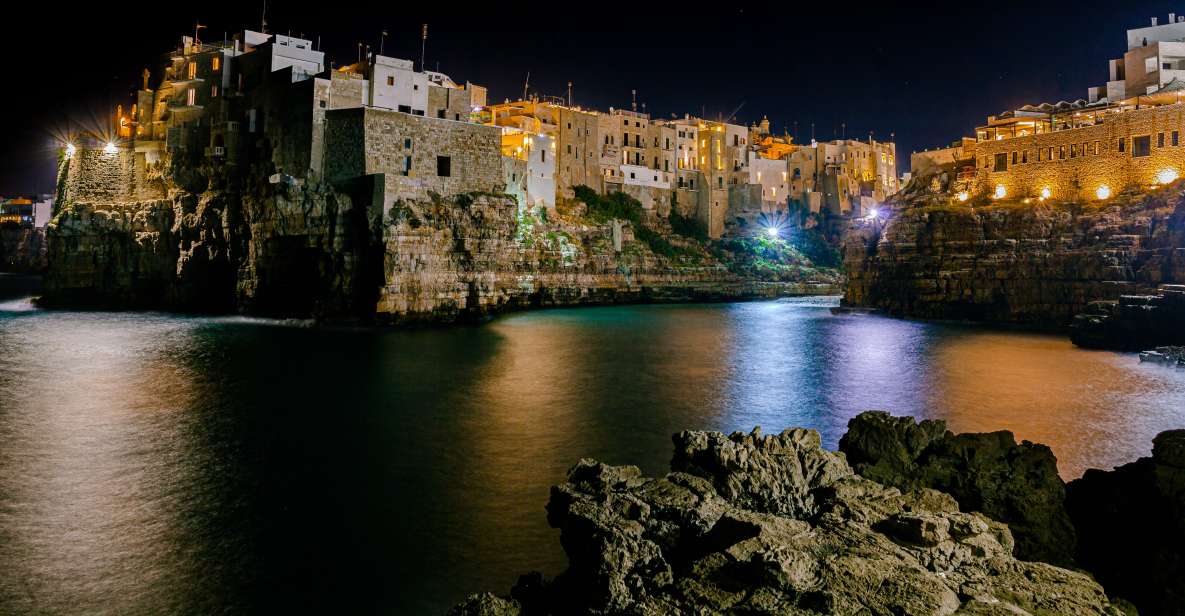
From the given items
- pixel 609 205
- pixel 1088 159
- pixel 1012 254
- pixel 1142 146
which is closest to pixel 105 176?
pixel 609 205

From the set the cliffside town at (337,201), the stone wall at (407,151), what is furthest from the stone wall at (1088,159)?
the stone wall at (407,151)

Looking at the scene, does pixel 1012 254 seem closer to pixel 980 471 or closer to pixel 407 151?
pixel 407 151

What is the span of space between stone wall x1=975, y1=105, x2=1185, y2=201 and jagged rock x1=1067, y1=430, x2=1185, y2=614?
1324 inches

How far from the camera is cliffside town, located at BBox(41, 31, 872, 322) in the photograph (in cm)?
3453

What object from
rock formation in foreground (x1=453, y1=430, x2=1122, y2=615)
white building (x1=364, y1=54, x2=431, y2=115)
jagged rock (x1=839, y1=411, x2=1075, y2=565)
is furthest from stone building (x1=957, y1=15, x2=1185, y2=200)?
rock formation in foreground (x1=453, y1=430, x2=1122, y2=615)

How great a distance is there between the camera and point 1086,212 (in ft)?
113

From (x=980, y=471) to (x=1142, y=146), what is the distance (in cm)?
3537

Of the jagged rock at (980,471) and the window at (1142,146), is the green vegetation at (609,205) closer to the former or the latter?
the window at (1142,146)

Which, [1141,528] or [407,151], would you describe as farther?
[407,151]

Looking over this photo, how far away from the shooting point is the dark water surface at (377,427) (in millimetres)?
8328

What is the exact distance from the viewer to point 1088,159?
36438 millimetres

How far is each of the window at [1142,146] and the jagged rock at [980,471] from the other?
34250 mm

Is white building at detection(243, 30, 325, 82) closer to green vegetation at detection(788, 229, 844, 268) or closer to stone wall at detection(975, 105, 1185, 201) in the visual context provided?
stone wall at detection(975, 105, 1185, 201)

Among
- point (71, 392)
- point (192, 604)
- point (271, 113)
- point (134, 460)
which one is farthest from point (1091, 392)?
point (271, 113)
